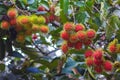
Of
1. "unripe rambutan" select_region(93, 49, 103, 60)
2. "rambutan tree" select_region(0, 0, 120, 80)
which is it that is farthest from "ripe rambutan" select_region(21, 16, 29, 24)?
"unripe rambutan" select_region(93, 49, 103, 60)

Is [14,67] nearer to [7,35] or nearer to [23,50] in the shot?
[23,50]

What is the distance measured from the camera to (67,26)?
1185 mm

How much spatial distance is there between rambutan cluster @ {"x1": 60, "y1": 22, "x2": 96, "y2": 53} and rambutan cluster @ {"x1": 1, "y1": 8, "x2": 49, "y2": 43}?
99 millimetres

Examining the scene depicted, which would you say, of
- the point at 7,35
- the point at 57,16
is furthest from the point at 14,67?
the point at 57,16

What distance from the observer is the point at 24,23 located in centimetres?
121

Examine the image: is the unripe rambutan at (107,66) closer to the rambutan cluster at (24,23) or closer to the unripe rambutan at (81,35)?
the unripe rambutan at (81,35)

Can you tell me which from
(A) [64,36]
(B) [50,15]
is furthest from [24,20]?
(B) [50,15]

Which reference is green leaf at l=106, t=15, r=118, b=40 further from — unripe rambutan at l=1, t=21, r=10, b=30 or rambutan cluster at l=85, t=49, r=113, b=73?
unripe rambutan at l=1, t=21, r=10, b=30

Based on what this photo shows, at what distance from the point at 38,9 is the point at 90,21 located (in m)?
0.22

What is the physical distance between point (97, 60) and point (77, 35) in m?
0.11

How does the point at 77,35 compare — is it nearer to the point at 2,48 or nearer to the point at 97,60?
the point at 97,60

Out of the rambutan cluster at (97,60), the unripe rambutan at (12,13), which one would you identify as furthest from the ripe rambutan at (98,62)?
the unripe rambutan at (12,13)

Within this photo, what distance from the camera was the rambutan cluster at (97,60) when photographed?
116 centimetres

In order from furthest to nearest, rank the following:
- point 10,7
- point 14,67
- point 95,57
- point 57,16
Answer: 1. point 14,67
2. point 57,16
3. point 10,7
4. point 95,57
